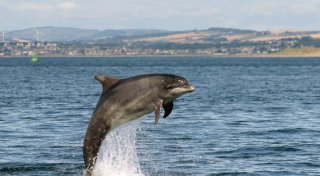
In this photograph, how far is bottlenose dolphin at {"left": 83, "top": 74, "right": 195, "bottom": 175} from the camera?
2033cm

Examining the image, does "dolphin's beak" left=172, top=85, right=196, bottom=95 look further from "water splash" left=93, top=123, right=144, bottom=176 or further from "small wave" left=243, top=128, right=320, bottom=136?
"small wave" left=243, top=128, right=320, bottom=136

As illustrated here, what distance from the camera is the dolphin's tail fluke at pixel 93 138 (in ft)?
68.2

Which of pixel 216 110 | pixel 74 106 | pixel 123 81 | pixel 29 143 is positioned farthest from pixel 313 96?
pixel 123 81

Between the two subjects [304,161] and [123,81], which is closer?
[123,81]

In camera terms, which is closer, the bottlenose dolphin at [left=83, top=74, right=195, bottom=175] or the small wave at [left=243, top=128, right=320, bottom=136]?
the bottlenose dolphin at [left=83, top=74, right=195, bottom=175]

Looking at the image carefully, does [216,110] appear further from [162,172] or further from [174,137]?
[162,172]

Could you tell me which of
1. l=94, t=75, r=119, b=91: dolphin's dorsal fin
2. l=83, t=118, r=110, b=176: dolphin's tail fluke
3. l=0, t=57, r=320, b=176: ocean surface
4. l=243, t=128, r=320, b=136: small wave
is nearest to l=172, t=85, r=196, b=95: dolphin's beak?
l=94, t=75, r=119, b=91: dolphin's dorsal fin

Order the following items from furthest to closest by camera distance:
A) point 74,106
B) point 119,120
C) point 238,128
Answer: point 74,106, point 238,128, point 119,120

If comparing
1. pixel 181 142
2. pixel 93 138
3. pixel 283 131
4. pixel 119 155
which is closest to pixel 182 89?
pixel 93 138

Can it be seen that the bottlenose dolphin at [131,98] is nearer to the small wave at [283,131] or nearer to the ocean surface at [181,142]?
the ocean surface at [181,142]

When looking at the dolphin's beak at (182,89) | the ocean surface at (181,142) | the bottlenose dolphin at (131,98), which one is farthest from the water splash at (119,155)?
the dolphin's beak at (182,89)

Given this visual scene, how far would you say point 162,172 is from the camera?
29203mm

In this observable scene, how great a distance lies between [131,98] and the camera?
2042 centimetres

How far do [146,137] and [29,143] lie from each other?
21.8 feet
